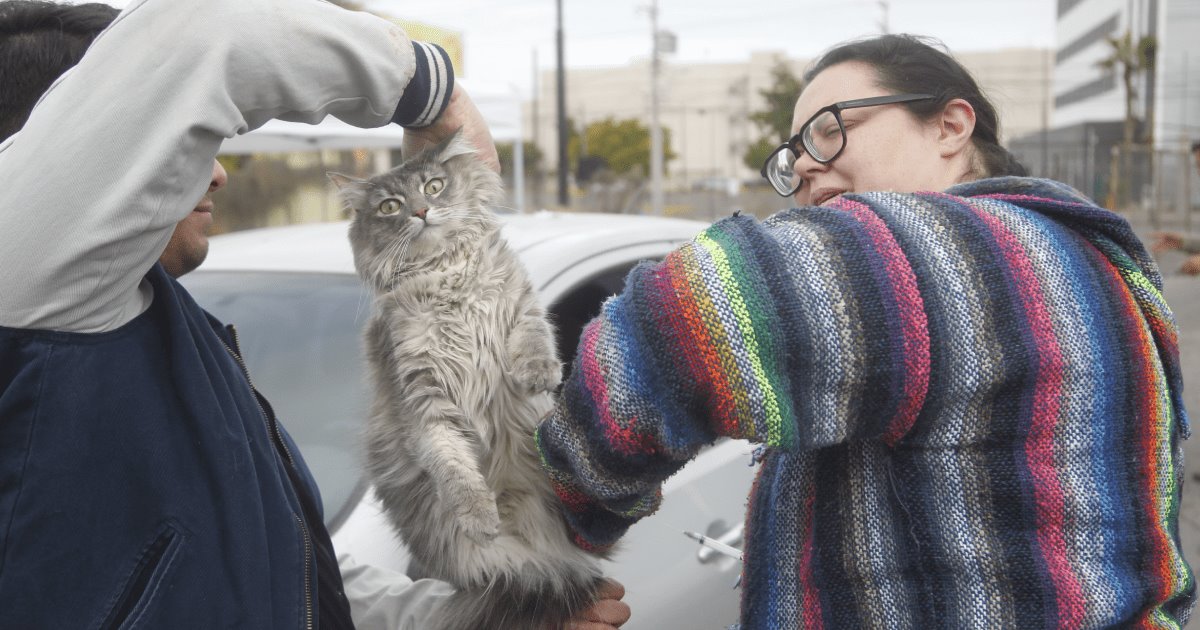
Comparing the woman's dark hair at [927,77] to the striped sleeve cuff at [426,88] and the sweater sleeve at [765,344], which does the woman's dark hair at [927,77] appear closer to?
the sweater sleeve at [765,344]

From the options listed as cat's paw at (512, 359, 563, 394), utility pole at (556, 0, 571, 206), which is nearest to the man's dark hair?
cat's paw at (512, 359, 563, 394)

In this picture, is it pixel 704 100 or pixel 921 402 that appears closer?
pixel 921 402

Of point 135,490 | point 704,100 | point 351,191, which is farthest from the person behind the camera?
point 704,100

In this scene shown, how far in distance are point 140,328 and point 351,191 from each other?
0.64m

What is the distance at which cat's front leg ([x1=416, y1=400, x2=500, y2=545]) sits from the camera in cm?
133

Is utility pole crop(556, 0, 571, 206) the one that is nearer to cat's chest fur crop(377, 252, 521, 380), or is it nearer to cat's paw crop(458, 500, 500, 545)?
cat's chest fur crop(377, 252, 521, 380)

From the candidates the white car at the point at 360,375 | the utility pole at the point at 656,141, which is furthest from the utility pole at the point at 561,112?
the white car at the point at 360,375

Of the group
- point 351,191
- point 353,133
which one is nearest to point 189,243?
point 351,191

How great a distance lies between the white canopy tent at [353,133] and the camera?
19.8 feet

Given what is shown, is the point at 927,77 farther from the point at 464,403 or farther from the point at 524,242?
the point at 524,242

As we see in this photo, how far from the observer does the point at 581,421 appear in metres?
1.11

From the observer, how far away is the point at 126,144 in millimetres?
946

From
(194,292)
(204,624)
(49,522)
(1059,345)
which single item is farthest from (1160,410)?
(194,292)

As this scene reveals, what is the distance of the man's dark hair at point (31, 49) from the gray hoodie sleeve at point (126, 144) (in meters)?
0.25
